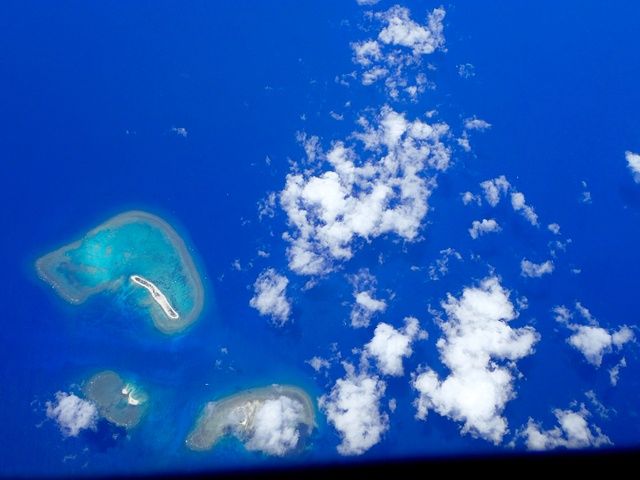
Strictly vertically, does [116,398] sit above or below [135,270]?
below

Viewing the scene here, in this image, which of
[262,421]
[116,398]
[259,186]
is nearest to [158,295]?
[116,398]

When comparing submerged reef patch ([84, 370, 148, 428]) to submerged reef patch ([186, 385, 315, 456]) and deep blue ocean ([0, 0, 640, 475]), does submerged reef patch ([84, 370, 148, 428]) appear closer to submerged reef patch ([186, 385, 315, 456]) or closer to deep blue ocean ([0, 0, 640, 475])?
deep blue ocean ([0, 0, 640, 475])

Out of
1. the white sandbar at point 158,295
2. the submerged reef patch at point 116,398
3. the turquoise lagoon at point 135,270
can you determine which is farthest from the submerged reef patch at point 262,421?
the white sandbar at point 158,295

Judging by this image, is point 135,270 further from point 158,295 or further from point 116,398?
point 116,398

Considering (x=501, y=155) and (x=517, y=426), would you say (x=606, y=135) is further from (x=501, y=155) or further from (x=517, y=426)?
(x=517, y=426)

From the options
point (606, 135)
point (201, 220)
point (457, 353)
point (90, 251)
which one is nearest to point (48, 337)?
point (90, 251)

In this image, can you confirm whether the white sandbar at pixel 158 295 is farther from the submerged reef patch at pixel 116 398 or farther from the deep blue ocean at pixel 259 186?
the submerged reef patch at pixel 116 398
